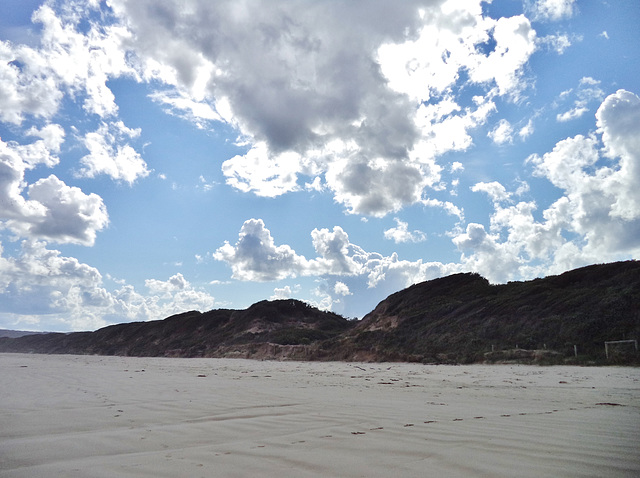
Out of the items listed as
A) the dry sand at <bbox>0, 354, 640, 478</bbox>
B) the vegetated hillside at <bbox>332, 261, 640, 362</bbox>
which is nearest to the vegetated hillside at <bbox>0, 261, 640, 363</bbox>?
the vegetated hillside at <bbox>332, 261, 640, 362</bbox>

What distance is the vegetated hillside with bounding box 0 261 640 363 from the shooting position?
18.7m

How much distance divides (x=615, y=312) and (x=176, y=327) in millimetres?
52317

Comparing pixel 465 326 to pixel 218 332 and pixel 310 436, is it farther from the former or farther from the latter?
pixel 218 332

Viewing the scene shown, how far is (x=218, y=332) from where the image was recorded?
169 feet

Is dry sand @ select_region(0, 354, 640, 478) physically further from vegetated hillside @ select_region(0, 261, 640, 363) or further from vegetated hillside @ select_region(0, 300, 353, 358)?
vegetated hillside @ select_region(0, 300, 353, 358)

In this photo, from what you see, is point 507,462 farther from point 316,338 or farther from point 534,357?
point 316,338

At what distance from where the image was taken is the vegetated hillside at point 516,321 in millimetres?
18516

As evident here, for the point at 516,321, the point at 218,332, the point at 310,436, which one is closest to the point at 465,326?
the point at 516,321

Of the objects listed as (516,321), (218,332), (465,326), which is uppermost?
(516,321)

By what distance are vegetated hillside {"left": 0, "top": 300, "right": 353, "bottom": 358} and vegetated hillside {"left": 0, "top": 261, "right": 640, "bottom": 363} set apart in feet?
0.69

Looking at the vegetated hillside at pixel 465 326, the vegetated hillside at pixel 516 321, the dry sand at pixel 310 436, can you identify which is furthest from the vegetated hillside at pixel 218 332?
the dry sand at pixel 310 436

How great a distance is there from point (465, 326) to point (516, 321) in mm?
3448

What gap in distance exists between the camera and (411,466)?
262cm

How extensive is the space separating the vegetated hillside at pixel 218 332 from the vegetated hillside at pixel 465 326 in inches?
8.2
